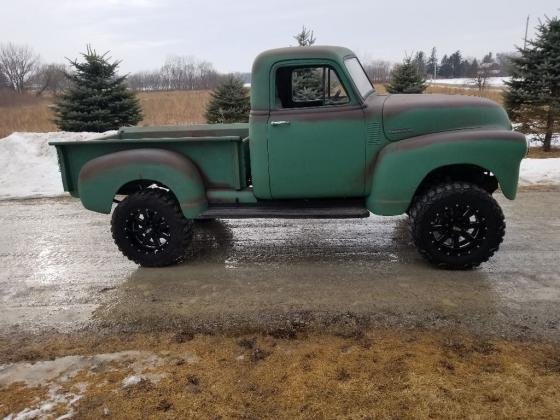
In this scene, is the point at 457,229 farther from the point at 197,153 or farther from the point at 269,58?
the point at 197,153

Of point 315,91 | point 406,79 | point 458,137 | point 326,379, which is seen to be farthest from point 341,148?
point 406,79

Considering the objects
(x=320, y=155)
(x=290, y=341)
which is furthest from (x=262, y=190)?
(x=290, y=341)

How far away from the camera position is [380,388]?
9.45 ft

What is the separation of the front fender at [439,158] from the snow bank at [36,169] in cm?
429

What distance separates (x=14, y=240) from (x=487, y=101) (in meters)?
6.04

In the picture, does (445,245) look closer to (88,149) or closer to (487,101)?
(487,101)

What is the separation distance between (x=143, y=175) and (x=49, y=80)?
165 feet

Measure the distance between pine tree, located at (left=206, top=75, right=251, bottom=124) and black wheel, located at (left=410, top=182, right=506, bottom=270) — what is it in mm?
11033

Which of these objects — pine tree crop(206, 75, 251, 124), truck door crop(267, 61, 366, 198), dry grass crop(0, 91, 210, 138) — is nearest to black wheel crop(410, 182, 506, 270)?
truck door crop(267, 61, 366, 198)

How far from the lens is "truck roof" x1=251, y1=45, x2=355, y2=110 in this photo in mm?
4617

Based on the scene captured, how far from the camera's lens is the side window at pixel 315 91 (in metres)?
4.71

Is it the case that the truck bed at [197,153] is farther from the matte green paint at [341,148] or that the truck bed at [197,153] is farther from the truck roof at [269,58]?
the truck roof at [269,58]

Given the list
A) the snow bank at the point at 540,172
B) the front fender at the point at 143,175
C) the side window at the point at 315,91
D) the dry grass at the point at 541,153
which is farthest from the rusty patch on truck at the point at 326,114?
the dry grass at the point at 541,153

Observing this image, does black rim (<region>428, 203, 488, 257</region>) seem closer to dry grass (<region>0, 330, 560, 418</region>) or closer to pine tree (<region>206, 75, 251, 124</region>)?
dry grass (<region>0, 330, 560, 418</region>)
